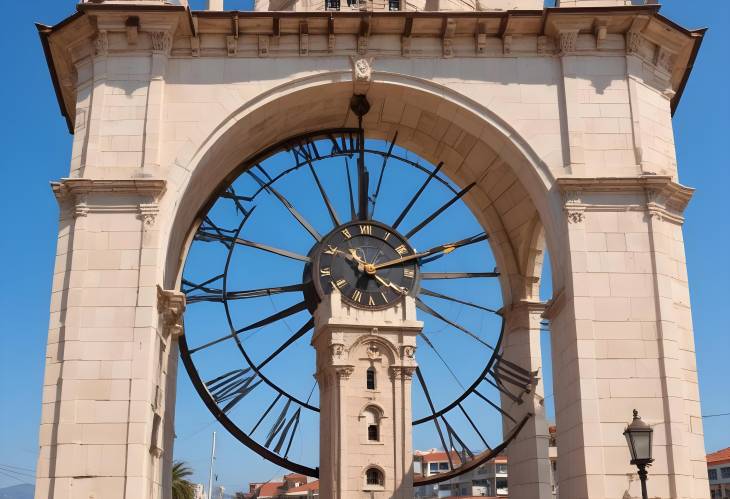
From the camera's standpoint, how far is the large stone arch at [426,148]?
1886 centimetres

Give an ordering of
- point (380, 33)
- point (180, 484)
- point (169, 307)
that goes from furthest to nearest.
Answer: point (180, 484) → point (380, 33) → point (169, 307)

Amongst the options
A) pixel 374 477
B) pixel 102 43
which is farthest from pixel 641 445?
pixel 102 43

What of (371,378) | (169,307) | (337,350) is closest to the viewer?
(169,307)

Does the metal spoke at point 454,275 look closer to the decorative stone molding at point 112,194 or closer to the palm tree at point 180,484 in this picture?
the decorative stone molding at point 112,194

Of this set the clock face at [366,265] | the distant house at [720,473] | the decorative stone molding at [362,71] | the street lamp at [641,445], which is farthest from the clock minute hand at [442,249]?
the distant house at [720,473]

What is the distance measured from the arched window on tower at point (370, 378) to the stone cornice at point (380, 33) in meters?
6.88

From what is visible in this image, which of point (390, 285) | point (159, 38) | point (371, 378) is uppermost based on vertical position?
point (159, 38)

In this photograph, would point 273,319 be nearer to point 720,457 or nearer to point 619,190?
point 619,190

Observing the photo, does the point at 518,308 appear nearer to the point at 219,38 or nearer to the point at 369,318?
the point at 369,318

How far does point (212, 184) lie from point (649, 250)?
923 cm

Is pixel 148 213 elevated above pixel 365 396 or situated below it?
above

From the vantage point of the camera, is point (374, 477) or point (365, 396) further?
point (365, 396)

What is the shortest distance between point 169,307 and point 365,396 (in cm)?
504

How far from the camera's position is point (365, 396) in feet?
67.9
